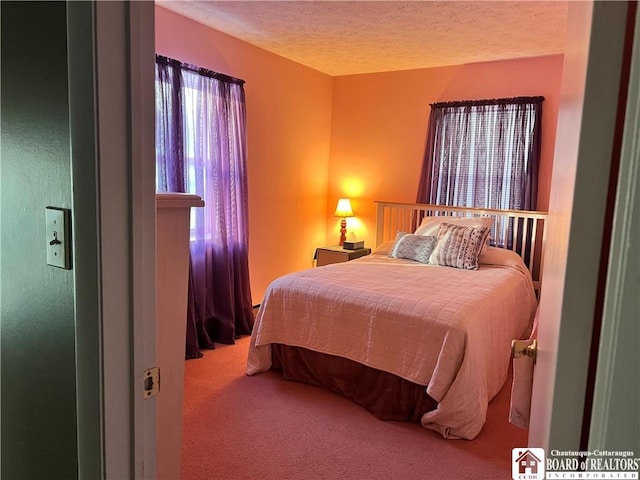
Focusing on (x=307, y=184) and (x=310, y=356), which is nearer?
(x=310, y=356)

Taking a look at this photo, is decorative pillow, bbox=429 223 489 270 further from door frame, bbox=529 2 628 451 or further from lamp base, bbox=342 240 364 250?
door frame, bbox=529 2 628 451

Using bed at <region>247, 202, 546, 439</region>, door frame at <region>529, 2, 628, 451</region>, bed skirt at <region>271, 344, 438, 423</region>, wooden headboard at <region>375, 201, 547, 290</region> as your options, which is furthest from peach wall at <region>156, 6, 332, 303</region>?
door frame at <region>529, 2, 628, 451</region>

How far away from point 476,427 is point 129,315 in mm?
2108

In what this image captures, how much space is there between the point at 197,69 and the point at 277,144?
1151 mm

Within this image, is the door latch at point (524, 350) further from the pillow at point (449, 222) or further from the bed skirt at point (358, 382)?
the pillow at point (449, 222)

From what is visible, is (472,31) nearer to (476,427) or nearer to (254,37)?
(254,37)

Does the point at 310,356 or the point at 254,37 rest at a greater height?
the point at 254,37

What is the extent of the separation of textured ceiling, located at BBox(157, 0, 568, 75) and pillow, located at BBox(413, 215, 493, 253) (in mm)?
1413

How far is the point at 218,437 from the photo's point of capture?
2340 millimetres

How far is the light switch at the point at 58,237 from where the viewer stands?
876mm

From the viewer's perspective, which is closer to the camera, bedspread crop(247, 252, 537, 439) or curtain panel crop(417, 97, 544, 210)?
bedspread crop(247, 252, 537, 439)

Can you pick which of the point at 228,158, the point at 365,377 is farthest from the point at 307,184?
the point at 365,377

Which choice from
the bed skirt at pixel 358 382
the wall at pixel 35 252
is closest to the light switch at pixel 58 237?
the wall at pixel 35 252

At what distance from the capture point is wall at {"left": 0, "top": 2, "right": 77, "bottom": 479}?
890 mm
